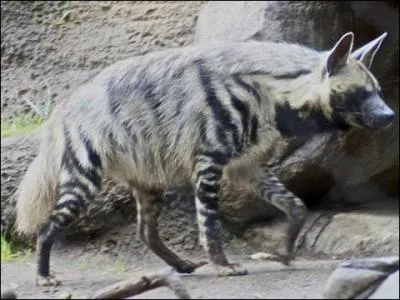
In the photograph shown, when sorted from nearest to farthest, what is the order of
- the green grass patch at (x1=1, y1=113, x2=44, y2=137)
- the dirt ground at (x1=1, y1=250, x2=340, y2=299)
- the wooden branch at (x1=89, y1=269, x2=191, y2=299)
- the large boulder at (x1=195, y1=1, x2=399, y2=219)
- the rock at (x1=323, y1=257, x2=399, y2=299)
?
the rock at (x1=323, y1=257, x2=399, y2=299) < the wooden branch at (x1=89, y1=269, x2=191, y2=299) < the dirt ground at (x1=1, y1=250, x2=340, y2=299) < the large boulder at (x1=195, y1=1, x2=399, y2=219) < the green grass patch at (x1=1, y1=113, x2=44, y2=137)

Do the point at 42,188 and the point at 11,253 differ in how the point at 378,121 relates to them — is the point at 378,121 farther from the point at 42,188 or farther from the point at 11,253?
the point at 11,253

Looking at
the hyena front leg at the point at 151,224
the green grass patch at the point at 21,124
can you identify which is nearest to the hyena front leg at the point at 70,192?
the hyena front leg at the point at 151,224

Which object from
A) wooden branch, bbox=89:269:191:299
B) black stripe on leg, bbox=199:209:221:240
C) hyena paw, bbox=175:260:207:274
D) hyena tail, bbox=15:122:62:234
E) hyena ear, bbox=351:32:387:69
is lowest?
hyena paw, bbox=175:260:207:274

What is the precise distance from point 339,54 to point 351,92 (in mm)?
164

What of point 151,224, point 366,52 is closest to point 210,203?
point 151,224

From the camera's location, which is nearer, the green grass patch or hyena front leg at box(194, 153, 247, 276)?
hyena front leg at box(194, 153, 247, 276)

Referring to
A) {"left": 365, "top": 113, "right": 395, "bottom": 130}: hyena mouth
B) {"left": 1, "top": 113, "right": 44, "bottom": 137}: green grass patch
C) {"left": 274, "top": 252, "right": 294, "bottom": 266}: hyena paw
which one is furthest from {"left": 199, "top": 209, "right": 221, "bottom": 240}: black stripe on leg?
{"left": 1, "top": 113, "right": 44, "bottom": 137}: green grass patch

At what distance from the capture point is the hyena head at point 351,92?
4.28 meters

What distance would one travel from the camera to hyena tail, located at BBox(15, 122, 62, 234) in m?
4.37

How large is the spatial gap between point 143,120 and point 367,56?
3.22ft

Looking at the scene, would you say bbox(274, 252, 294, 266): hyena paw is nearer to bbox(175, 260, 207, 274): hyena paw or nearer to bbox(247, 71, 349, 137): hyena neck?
bbox(175, 260, 207, 274): hyena paw

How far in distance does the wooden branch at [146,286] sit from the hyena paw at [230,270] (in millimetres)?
570

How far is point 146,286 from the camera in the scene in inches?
141

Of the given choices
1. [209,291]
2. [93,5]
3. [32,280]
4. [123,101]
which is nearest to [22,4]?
[93,5]
